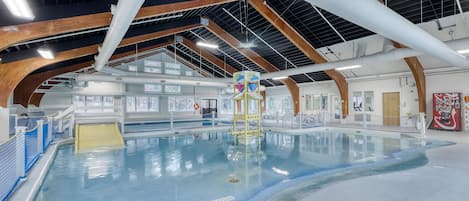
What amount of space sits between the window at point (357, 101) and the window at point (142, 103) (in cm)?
1419

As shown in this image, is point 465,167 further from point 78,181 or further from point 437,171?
point 78,181

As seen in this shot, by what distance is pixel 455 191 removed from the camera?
3.76 m

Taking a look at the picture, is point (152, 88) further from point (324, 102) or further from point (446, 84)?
point (446, 84)

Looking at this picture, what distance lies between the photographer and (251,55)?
45.1ft

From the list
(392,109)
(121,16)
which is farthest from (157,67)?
(392,109)

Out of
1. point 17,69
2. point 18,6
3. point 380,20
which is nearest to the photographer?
point 18,6

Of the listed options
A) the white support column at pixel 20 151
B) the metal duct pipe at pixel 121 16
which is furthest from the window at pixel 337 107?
the white support column at pixel 20 151

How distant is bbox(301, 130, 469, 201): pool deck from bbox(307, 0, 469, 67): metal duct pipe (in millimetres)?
2604

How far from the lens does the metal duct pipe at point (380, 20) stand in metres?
2.65

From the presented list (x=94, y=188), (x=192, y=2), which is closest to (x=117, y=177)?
(x=94, y=188)

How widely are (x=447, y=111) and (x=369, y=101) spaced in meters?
3.57

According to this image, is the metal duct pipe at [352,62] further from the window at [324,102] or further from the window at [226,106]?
the window at [226,106]

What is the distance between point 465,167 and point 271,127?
8002 mm

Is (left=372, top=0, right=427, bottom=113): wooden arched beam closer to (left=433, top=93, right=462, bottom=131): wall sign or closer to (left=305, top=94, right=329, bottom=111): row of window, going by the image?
(left=433, top=93, right=462, bottom=131): wall sign
